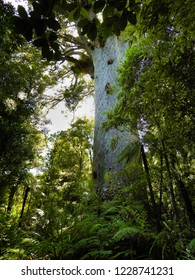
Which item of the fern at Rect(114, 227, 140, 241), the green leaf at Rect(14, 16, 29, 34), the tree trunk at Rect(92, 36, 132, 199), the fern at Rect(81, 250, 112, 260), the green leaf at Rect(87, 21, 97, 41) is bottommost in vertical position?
the fern at Rect(81, 250, 112, 260)

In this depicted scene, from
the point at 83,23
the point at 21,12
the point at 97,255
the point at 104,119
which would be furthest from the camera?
the point at 104,119

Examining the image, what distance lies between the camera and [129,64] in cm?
297

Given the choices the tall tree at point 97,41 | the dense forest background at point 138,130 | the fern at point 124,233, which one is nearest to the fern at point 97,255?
the dense forest background at point 138,130

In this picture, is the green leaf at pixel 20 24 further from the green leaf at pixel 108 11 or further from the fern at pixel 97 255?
the fern at pixel 97 255

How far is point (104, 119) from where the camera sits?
20.4 feet

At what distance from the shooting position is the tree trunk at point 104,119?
4685 mm

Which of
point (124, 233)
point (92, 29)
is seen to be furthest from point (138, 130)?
point (92, 29)

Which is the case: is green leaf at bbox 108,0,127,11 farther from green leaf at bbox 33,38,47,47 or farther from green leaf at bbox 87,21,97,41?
green leaf at bbox 33,38,47,47

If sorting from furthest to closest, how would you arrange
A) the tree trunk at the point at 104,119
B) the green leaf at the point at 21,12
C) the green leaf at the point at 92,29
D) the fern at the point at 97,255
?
the tree trunk at the point at 104,119 → the fern at the point at 97,255 → the green leaf at the point at 92,29 → the green leaf at the point at 21,12

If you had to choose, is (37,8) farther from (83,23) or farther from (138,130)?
(138,130)

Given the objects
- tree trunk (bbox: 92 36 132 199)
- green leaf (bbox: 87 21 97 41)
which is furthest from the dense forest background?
tree trunk (bbox: 92 36 132 199)

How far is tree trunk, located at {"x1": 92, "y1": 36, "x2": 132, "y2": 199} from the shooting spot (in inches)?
184

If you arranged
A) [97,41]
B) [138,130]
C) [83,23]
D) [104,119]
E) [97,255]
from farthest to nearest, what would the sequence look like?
1. [97,41]
2. [104,119]
3. [138,130]
4. [97,255]
5. [83,23]
